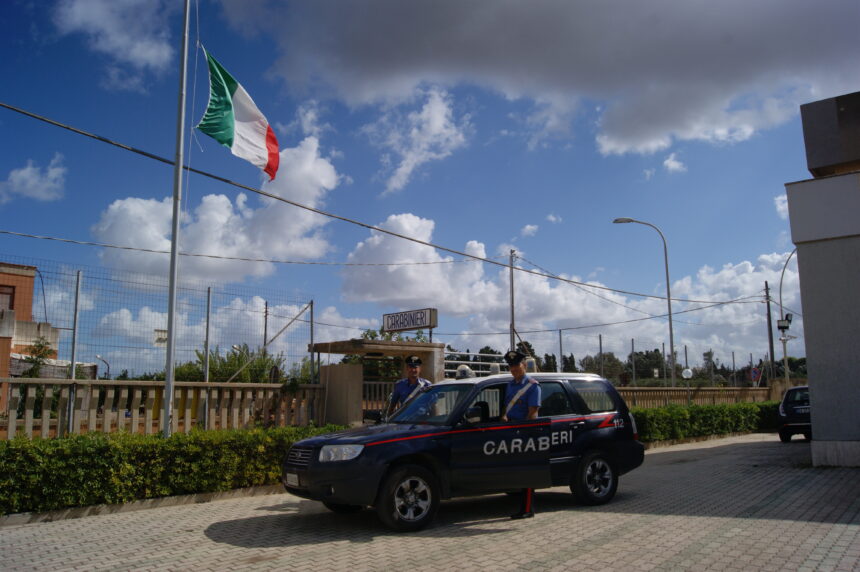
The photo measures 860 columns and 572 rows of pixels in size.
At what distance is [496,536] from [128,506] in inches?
192

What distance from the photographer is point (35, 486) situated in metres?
8.08

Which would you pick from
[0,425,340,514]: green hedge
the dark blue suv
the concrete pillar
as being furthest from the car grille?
the dark blue suv

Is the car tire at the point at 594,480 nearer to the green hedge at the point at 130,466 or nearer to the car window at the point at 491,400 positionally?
the car window at the point at 491,400

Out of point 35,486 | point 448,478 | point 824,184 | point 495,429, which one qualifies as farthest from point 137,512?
point 824,184

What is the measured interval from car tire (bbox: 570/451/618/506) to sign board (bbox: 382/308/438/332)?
31.1ft

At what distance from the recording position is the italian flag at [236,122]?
1075cm

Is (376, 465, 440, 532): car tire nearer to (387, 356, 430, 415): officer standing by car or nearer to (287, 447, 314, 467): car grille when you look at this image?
(287, 447, 314, 467): car grille

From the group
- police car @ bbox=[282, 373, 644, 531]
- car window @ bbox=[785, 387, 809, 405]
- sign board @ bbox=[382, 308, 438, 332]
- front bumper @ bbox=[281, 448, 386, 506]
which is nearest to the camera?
front bumper @ bbox=[281, 448, 386, 506]

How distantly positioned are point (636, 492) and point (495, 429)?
3.20 metres

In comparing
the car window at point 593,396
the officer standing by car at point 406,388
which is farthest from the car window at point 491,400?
the officer standing by car at point 406,388

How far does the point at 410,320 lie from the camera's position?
19.2 meters

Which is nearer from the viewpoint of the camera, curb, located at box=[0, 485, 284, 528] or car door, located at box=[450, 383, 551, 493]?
car door, located at box=[450, 383, 551, 493]

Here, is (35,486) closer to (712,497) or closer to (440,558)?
(440,558)

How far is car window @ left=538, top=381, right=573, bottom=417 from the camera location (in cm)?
886
